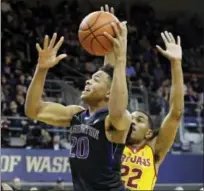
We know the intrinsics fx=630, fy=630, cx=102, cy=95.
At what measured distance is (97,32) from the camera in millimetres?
4043

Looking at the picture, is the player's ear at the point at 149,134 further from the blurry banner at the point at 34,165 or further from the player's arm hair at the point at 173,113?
the blurry banner at the point at 34,165

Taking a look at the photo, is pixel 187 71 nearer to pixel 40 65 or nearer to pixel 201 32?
pixel 201 32

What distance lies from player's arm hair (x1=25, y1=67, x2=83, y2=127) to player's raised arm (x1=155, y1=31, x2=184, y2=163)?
2.28 feet

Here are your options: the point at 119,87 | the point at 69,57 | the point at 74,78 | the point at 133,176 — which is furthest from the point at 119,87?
the point at 69,57

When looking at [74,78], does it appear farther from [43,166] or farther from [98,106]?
[98,106]

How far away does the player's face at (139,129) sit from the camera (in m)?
5.36

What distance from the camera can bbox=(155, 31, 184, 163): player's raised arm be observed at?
4.14 metres

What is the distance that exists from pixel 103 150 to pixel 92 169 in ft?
0.43

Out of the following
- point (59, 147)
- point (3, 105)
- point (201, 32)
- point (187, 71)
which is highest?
point (201, 32)

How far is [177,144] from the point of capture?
13.7 m

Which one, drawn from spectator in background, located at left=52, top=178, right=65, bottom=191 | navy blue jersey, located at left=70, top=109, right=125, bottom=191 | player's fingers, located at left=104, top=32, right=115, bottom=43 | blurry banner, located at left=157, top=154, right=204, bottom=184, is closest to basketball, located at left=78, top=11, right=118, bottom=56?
player's fingers, located at left=104, top=32, right=115, bottom=43

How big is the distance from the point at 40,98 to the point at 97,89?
1.48 feet

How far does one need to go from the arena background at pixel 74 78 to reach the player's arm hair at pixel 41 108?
20.9ft

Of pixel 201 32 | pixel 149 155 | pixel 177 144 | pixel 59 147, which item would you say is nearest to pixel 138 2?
pixel 201 32
